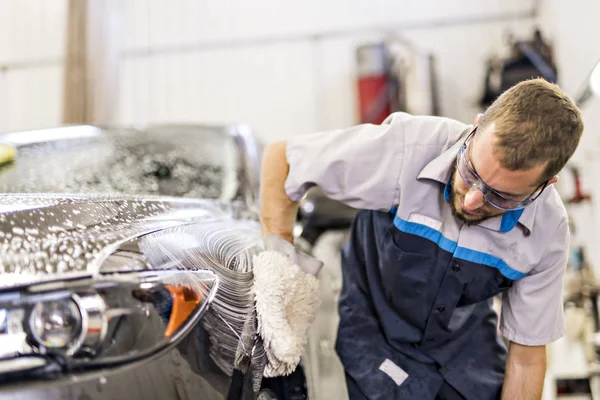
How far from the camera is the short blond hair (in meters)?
1.18

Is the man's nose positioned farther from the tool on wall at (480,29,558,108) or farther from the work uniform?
the tool on wall at (480,29,558,108)

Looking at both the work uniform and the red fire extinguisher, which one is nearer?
the work uniform

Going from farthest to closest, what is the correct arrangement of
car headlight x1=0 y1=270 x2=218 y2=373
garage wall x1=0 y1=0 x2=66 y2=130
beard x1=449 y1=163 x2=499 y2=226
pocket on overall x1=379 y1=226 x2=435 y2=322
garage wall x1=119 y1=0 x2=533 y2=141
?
garage wall x1=0 y1=0 x2=66 y2=130 < garage wall x1=119 y1=0 x2=533 y2=141 < pocket on overall x1=379 y1=226 x2=435 y2=322 < beard x1=449 y1=163 x2=499 y2=226 < car headlight x1=0 y1=270 x2=218 y2=373

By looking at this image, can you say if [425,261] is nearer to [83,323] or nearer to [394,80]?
[83,323]

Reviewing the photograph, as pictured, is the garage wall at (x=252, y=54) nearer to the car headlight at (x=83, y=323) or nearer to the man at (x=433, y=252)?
the man at (x=433, y=252)

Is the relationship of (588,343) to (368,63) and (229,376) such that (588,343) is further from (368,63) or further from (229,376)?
(368,63)

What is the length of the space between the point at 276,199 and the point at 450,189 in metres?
0.45

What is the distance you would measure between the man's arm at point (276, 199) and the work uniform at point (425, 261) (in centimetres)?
3

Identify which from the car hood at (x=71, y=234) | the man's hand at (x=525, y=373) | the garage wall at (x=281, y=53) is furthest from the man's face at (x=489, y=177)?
the garage wall at (x=281, y=53)

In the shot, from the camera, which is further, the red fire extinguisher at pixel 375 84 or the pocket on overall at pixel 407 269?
the red fire extinguisher at pixel 375 84

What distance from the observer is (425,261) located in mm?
1448

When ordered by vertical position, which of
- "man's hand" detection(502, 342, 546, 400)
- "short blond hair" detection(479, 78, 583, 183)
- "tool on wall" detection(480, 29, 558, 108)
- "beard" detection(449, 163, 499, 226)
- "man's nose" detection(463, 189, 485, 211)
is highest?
"tool on wall" detection(480, 29, 558, 108)

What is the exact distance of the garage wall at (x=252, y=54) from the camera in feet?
18.1

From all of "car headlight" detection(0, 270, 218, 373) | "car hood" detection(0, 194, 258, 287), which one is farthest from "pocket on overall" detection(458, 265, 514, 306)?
"car headlight" detection(0, 270, 218, 373)
